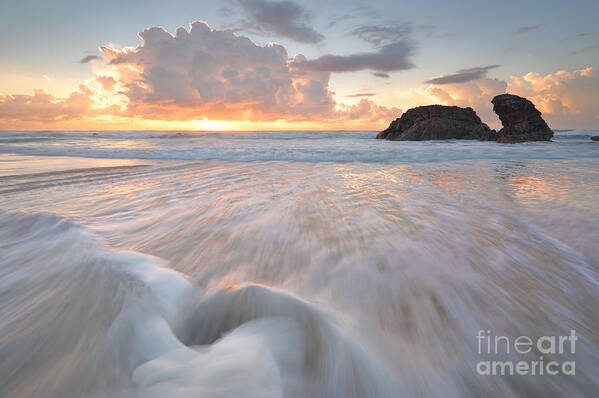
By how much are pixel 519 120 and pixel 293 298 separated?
25.1 metres

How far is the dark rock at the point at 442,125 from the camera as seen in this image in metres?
20.4

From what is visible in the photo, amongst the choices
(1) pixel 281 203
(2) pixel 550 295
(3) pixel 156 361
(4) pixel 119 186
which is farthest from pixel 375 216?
(4) pixel 119 186

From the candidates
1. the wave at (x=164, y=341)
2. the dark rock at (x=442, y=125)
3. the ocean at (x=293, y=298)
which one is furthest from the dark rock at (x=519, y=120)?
the wave at (x=164, y=341)

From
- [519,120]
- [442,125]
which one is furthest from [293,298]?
[519,120]

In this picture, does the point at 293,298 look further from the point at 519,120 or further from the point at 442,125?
the point at 519,120

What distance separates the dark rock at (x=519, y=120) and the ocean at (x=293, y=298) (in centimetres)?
1977

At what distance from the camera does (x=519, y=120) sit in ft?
62.7

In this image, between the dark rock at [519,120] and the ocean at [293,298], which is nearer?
the ocean at [293,298]

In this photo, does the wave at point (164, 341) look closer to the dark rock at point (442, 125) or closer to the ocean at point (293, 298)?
the ocean at point (293, 298)

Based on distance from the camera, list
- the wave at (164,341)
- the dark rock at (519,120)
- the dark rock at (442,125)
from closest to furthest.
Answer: the wave at (164,341), the dark rock at (519,120), the dark rock at (442,125)

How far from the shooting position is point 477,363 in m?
1.15

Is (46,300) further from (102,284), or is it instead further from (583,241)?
(583,241)

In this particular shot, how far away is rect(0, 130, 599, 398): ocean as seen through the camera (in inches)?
41.0

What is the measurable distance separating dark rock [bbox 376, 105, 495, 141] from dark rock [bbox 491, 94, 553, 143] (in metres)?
1.27
